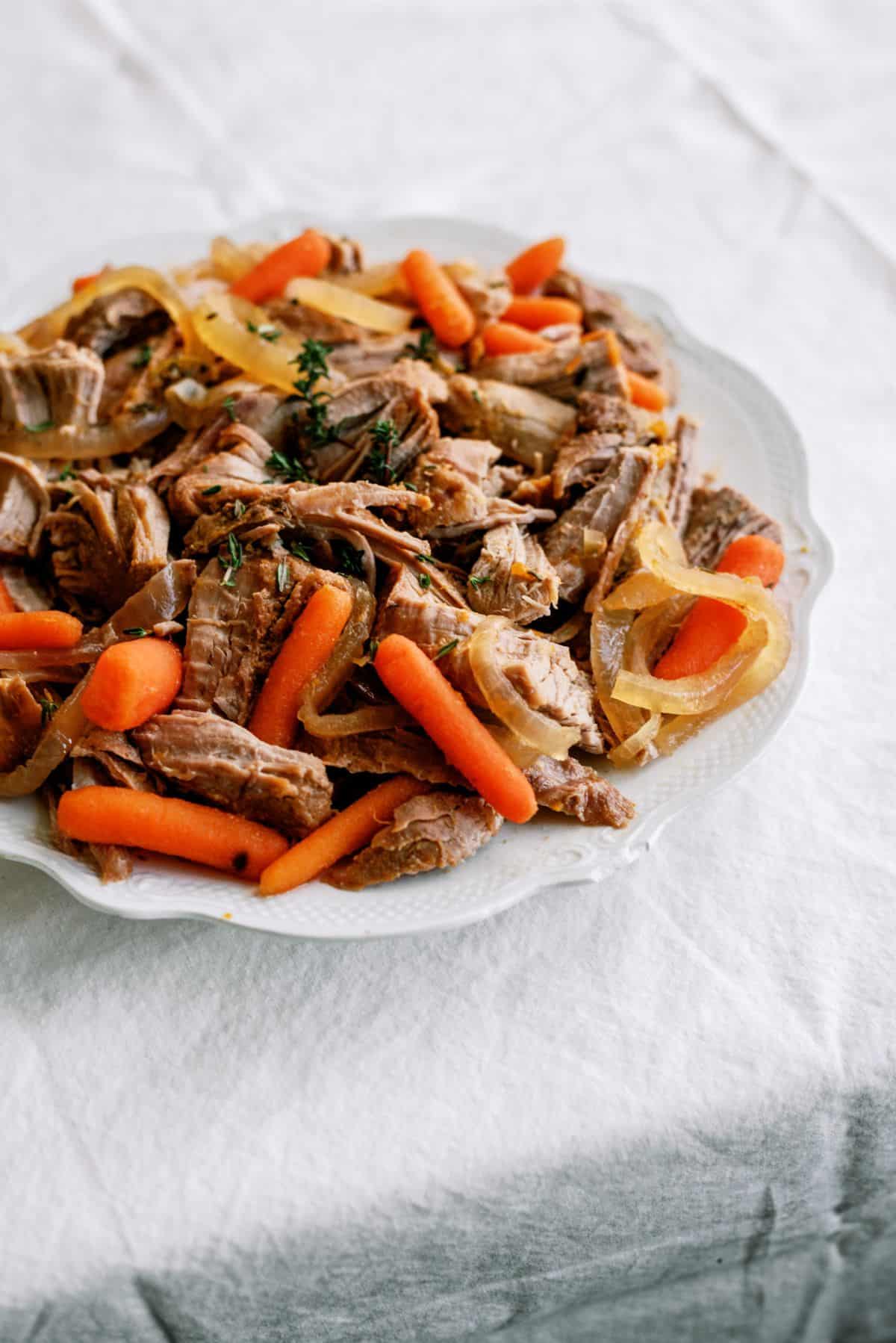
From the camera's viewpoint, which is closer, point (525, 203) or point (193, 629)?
point (193, 629)

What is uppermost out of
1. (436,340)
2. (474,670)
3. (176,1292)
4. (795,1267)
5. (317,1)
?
(317,1)

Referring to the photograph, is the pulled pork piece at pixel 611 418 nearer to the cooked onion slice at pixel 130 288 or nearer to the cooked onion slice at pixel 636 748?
the cooked onion slice at pixel 636 748

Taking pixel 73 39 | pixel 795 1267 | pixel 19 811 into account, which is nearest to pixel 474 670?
pixel 19 811

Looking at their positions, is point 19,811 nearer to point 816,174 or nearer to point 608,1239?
point 608,1239

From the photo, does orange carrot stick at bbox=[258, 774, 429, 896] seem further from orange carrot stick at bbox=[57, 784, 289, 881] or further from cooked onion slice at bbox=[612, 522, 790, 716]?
cooked onion slice at bbox=[612, 522, 790, 716]

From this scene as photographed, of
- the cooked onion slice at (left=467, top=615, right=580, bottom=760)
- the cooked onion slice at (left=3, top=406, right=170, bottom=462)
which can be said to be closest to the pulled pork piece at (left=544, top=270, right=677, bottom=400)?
the cooked onion slice at (left=3, top=406, right=170, bottom=462)

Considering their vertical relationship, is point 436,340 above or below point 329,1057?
above

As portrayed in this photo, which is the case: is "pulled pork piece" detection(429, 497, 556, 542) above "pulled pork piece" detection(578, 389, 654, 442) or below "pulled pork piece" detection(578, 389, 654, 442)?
below

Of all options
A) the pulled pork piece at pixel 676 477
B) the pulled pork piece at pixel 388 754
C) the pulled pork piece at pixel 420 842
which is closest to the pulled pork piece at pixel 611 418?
the pulled pork piece at pixel 676 477
